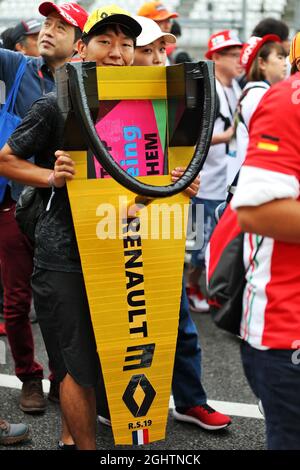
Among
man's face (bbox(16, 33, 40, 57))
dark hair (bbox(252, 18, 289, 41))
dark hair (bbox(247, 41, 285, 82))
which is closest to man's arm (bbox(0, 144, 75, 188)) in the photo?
dark hair (bbox(247, 41, 285, 82))

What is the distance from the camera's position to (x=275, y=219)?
186cm

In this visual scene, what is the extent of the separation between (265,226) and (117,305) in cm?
101

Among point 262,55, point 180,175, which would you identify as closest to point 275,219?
point 180,175

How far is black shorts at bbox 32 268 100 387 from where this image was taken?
109 inches

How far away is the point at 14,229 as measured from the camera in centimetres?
367

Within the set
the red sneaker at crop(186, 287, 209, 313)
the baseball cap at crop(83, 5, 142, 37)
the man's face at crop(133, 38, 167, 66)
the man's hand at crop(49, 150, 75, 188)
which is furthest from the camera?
the red sneaker at crop(186, 287, 209, 313)

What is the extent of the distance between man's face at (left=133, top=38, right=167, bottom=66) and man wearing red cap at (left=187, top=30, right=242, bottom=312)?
175cm

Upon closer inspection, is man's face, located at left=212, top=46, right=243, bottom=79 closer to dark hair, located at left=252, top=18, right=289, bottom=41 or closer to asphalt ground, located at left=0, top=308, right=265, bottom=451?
dark hair, located at left=252, top=18, right=289, bottom=41

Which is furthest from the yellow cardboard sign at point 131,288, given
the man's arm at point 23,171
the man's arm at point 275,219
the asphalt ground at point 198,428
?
the man's arm at point 275,219

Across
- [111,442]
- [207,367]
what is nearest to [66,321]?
[111,442]

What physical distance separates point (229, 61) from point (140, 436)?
3.67 meters

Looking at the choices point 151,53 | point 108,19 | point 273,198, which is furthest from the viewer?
point 151,53

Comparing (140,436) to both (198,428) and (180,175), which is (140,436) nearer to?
(198,428)

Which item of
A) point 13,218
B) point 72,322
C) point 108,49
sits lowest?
point 72,322
